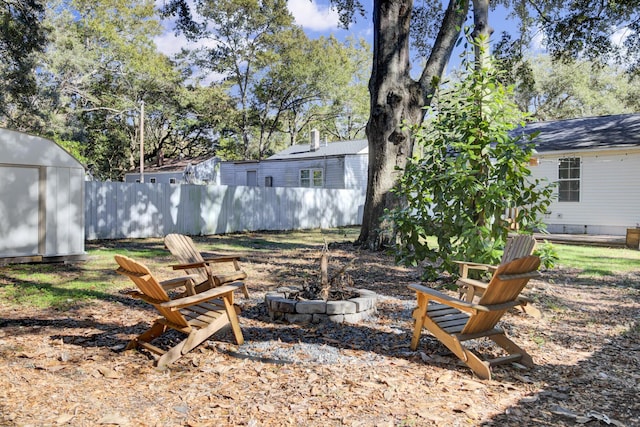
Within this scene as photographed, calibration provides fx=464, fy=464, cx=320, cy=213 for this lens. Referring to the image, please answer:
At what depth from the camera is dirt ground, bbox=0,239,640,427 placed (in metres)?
→ 2.87

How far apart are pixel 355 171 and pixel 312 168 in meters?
2.51

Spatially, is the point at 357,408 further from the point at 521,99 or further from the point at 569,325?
the point at 521,99

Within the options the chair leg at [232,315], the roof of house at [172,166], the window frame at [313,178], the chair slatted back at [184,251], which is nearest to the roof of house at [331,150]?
the window frame at [313,178]

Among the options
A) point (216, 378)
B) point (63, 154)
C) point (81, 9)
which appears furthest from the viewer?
point (81, 9)

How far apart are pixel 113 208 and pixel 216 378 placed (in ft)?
38.4

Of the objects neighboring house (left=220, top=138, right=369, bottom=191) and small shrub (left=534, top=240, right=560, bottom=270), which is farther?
neighboring house (left=220, top=138, right=369, bottom=191)

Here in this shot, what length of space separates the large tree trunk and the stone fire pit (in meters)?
5.75

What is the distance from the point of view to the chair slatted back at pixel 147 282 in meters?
3.52

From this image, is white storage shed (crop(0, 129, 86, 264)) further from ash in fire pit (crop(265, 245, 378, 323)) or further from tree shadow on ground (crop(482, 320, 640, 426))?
tree shadow on ground (crop(482, 320, 640, 426))

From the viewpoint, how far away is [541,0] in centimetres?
1449

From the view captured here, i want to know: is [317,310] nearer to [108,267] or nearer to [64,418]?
[64,418]

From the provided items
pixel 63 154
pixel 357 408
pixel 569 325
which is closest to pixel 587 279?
pixel 569 325

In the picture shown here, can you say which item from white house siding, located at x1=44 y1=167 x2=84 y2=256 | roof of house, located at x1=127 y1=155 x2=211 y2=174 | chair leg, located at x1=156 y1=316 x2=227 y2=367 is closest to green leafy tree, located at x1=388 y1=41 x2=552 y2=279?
chair leg, located at x1=156 y1=316 x2=227 y2=367

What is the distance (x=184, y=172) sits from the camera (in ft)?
110
